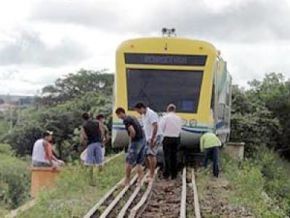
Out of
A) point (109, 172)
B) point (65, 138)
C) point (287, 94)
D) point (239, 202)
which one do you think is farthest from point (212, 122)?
point (287, 94)

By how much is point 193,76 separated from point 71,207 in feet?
25.0

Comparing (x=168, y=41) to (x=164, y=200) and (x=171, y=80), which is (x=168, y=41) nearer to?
(x=171, y=80)

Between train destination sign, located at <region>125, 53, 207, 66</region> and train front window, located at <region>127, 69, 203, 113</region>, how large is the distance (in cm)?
22

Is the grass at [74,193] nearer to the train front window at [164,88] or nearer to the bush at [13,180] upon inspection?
the train front window at [164,88]

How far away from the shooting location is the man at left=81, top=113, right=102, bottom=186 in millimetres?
15305

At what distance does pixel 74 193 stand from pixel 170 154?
3.20 m

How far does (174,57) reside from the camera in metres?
18.9

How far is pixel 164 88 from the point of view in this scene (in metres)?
18.8

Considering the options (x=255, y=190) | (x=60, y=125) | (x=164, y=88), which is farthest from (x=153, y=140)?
(x=60, y=125)

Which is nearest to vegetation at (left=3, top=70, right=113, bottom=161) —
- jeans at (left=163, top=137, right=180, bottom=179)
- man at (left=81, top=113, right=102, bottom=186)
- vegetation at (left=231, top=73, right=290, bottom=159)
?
vegetation at (left=231, top=73, right=290, bottom=159)

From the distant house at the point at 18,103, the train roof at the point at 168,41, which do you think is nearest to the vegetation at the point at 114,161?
the train roof at the point at 168,41

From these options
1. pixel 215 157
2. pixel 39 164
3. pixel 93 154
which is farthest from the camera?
pixel 215 157

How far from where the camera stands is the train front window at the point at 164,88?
736 inches

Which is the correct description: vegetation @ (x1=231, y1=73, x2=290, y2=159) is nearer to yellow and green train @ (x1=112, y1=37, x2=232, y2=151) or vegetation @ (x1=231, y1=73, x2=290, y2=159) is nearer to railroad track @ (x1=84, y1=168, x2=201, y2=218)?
yellow and green train @ (x1=112, y1=37, x2=232, y2=151)
